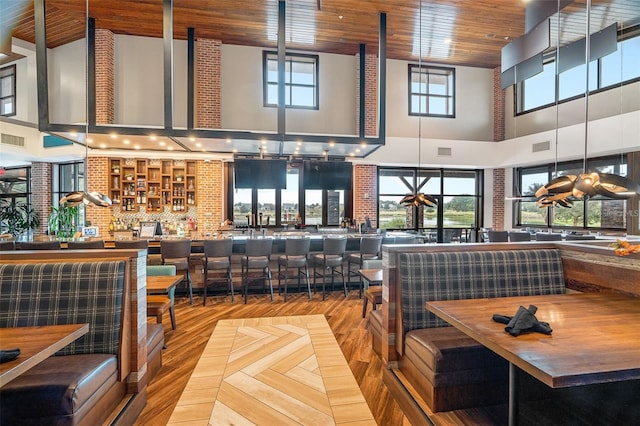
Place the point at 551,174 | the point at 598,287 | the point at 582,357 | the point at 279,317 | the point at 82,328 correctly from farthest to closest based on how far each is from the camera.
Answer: the point at 551,174
the point at 279,317
the point at 598,287
the point at 82,328
the point at 582,357

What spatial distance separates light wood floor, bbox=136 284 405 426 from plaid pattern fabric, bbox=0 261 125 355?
2.40ft

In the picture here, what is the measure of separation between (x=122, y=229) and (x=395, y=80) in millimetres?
8226

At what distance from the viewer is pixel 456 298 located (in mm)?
2551

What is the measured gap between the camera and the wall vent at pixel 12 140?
24.7 ft

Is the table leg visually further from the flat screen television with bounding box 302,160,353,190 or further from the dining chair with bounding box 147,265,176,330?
the flat screen television with bounding box 302,160,353,190

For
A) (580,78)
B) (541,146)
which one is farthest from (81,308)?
(580,78)

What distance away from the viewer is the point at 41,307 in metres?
2.09

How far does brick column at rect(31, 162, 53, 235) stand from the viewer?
8820mm

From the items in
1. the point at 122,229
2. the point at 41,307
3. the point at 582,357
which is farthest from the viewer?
the point at 122,229

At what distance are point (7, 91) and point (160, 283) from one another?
31.1 ft

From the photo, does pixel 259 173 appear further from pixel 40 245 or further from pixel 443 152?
pixel 443 152

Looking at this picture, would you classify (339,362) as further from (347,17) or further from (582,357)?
(347,17)

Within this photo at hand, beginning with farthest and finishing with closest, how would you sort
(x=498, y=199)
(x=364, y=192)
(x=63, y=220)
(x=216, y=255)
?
(x=498, y=199) < (x=364, y=192) < (x=63, y=220) < (x=216, y=255)

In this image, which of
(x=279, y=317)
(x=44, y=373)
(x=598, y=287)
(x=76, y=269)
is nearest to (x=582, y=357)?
(x=598, y=287)
